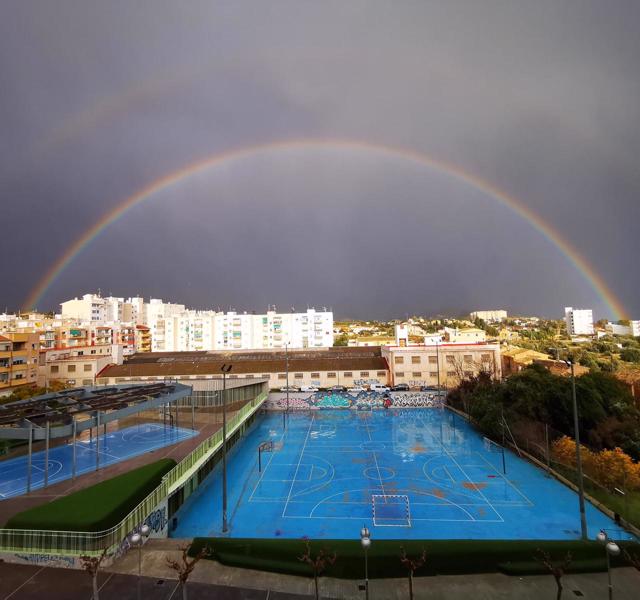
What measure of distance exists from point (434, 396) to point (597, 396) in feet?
57.9

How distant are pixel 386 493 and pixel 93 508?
12.7 m

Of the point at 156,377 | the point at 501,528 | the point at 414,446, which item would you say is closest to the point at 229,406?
the point at 414,446

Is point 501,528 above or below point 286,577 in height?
below

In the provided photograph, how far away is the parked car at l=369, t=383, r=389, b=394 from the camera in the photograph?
4516cm

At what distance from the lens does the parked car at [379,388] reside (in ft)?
148

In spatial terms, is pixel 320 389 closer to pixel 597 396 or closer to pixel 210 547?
pixel 597 396

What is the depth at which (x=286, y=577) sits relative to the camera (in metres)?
11.5

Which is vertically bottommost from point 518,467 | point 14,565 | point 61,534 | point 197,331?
point 518,467

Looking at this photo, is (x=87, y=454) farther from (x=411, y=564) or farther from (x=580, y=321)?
(x=580, y=321)

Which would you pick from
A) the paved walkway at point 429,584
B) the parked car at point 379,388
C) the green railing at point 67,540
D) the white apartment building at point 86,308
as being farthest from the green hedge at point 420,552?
the white apartment building at point 86,308

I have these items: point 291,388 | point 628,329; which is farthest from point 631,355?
point 628,329

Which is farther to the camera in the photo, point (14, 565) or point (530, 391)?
point (530, 391)

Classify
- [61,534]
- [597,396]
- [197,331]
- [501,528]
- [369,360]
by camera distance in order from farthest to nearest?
[197,331]
[369,360]
[597,396]
[501,528]
[61,534]

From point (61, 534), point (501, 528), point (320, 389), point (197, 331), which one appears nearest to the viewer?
point (61, 534)
